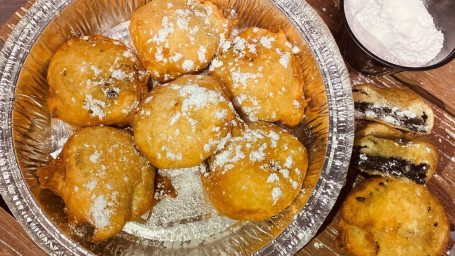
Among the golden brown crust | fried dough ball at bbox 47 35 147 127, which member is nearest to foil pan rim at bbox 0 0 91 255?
fried dough ball at bbox 47 35 147 127

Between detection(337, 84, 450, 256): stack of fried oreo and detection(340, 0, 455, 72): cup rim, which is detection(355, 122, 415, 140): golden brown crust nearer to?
detection(337, 84, 450, 256): stack of fried oreo

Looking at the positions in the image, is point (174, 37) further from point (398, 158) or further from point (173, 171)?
point (398, 158)

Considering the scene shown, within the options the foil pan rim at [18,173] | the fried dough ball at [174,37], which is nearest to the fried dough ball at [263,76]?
the fried dough ball at [174,37]

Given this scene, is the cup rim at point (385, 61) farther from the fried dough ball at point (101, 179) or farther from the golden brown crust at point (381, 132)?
the fried dough ball at point (101, 179)

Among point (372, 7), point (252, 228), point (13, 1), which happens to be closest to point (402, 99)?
point (372, 7)

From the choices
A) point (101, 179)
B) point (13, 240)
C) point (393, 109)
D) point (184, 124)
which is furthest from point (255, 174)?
point (13, 240)

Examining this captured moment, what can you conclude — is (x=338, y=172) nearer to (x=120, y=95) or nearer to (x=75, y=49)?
(x=120, y=95)
